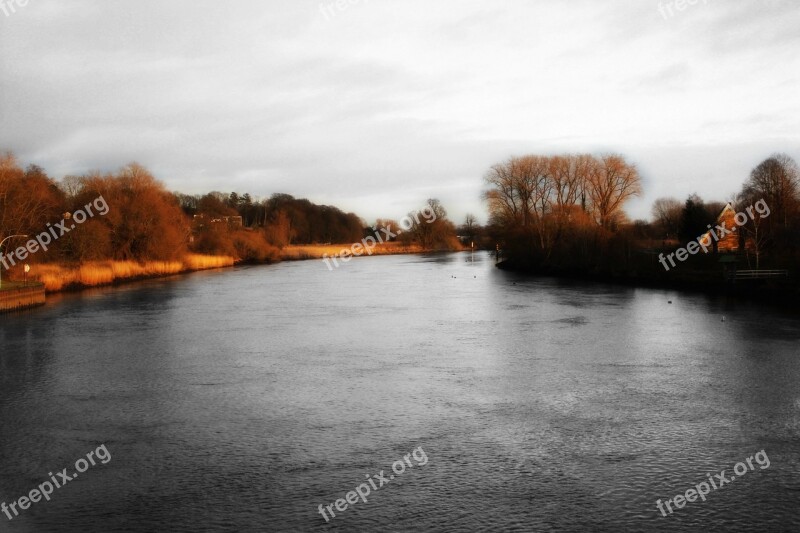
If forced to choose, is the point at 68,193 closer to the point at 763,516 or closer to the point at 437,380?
the point at 437,380

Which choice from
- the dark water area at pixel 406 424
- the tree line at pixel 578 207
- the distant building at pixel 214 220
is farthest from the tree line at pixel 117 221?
the tree line at pixel 578 207

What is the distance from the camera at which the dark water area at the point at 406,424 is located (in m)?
5.70

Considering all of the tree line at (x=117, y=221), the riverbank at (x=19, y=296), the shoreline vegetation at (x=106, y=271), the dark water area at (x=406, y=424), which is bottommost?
the dark water area at (x=406, y=424)

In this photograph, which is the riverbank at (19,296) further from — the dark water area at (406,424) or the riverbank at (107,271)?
→ the dark water area at (406,424)

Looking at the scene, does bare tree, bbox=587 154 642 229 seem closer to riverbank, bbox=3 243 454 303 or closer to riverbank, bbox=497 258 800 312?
riverbank, bbox=497 258 800 312

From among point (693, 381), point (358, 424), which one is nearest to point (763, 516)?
point (358, 424)

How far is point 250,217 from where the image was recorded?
11262 centimetres

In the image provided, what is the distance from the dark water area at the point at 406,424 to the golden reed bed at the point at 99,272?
14.9 meters

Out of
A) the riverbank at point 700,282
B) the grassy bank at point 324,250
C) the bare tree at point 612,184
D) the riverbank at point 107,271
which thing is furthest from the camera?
the grassy bank at point 324,250

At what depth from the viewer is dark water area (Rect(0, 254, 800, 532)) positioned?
18.7ft

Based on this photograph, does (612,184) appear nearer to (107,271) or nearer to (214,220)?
(107,271)

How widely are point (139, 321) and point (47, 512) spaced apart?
14391 mm

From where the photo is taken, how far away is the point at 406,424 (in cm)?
824

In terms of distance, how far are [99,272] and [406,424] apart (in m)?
31.1
